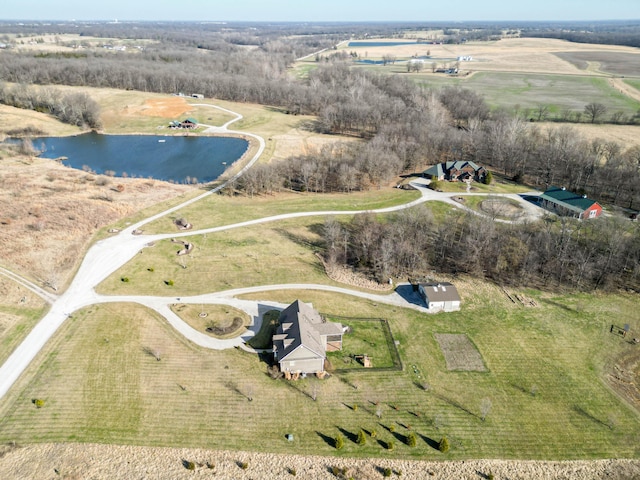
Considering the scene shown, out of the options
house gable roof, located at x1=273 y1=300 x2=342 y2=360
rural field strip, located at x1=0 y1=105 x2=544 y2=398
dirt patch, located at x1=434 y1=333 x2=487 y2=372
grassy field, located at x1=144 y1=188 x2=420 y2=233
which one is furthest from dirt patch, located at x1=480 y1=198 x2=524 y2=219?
A: house gable roof, located at x1=273 y1=300 x2=342 y2=360

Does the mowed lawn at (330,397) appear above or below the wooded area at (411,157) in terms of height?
below

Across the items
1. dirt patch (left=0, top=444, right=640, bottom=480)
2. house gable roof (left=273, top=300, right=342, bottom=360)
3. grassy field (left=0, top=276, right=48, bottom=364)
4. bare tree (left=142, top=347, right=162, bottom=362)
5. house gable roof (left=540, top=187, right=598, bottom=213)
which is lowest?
dirt patch (left=0, top=444, right=640, bottom=480)

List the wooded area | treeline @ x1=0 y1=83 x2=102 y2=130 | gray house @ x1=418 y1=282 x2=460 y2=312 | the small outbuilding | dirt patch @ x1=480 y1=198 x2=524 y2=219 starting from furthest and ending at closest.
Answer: treeline @ x1=0 y1=83 x2=102 y2=130, dirt patch @ x1=480 y1=198 x2=524 y2=219, the small outbuilding, the wooded area, gray house @ x1=418 y1=282 x2=460 y2=312

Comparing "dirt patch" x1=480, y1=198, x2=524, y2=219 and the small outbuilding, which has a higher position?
the small outbuilding

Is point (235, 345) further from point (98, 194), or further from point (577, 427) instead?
point (98, 194)

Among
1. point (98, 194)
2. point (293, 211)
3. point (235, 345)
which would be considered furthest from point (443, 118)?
point (235, 345)

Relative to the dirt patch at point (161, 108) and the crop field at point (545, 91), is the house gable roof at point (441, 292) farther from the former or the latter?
the dirt patch at point (161, 108)

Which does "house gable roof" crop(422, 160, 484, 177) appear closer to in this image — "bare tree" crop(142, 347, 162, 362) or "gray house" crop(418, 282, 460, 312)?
"gray house" crop(418, 282, 460, 312)

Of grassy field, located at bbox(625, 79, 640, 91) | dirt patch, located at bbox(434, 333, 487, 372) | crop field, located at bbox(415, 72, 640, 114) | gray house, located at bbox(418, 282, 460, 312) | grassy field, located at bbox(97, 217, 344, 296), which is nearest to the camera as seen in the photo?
dirt patch, located at bbox(434, 333, 487, 372)

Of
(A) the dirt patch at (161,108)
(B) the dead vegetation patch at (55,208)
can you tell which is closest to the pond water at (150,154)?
(B) the dead vegetation patch at (55,208)
